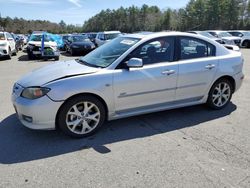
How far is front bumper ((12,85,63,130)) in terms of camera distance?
12.1ft

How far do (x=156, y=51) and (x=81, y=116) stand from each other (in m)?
1.73

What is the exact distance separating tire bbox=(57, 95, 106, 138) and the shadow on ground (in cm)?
13

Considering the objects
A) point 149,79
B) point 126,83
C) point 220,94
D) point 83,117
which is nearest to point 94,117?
point 83,117

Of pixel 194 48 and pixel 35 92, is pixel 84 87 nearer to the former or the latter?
pixel 35 92

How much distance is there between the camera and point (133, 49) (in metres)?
4.25

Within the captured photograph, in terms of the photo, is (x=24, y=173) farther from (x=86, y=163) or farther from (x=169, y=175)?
A: (x=169, y=175)

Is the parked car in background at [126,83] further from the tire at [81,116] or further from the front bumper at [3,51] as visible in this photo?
the front bumper at [3,51]

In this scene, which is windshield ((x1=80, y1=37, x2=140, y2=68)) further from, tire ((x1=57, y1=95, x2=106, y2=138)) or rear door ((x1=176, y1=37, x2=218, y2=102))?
rear door ((x1=176, y1=37, x2=218, y2=102))

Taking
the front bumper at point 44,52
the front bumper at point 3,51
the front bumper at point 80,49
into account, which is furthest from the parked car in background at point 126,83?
the front bumper at point 80,49

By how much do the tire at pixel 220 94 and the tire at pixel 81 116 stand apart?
229 centimetres

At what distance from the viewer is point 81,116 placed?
3979 mm

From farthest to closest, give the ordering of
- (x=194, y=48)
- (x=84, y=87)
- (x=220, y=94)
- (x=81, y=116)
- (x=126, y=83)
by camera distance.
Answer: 1. (x=220, y=94)
2. (x=194, y=48)
3. (x=126, y=83)
4. (x=81, y=116)
5. (x=84, y=87)

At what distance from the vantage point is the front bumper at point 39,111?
368 cm

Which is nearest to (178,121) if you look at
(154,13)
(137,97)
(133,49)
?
(137,97)
